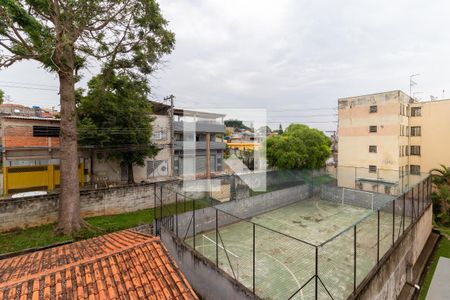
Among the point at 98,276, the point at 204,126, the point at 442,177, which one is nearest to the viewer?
the point at 98,276

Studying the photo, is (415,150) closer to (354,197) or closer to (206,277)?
(354,197)

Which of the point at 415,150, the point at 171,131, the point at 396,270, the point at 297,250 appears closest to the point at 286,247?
the point at 297,250

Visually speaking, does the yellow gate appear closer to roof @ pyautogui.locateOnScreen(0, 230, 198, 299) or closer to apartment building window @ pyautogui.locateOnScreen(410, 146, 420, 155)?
roof @ pyautogui.locateOnScreen(0, 230, 198, 299)

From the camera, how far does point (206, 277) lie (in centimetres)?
Answer: 540

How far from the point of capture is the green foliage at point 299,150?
1662 centimetres

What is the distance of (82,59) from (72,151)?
3288 millimetres

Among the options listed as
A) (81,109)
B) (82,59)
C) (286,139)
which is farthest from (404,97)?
(81,109)

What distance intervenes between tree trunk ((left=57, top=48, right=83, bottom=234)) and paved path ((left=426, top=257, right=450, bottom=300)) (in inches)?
463

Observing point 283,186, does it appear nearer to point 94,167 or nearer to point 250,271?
point 250,271

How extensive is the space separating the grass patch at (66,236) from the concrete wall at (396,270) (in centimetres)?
638

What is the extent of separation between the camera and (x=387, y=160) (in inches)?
671

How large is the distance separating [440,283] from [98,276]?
10391 millimetres

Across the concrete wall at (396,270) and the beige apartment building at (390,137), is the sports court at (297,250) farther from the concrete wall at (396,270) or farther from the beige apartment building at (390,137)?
the beige apartment building at (390,137)

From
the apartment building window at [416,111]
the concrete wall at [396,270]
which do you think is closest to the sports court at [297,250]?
the concrete wall at [396,270]
